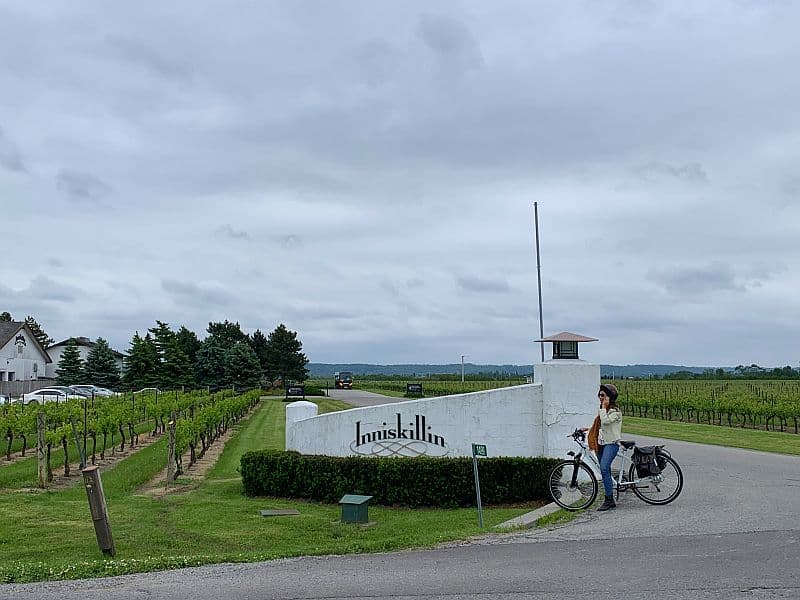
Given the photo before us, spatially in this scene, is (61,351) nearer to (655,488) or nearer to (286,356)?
(286,356)

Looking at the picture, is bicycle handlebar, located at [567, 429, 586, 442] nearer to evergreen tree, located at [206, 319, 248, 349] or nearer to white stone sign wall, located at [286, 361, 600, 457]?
white stone sign wall, located at [286, 361, 600, 457]

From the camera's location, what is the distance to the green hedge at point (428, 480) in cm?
1259

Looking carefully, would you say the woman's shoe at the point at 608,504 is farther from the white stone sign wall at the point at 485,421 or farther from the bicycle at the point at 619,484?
the white stone sign wall at the point at 485,421

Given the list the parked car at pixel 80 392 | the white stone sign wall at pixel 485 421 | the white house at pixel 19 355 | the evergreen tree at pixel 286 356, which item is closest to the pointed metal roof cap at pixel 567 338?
the white stone sign wall at pixel 485 421

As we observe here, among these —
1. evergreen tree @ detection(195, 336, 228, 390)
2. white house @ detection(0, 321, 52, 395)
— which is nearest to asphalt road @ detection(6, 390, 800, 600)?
white house @ detection(0, 321, 52, 395)

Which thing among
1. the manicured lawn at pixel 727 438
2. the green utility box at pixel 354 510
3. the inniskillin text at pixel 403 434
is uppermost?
the inniskillin text at pixel 403 434

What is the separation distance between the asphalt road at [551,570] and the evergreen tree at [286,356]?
6902cm

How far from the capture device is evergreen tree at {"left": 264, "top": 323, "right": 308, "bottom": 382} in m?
78.0

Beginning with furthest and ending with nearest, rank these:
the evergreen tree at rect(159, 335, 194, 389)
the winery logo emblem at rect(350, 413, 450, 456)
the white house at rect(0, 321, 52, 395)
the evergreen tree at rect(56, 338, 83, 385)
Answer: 1. the evergreen tree at rect(159, 335, 194, 389)
2. the evergreen tree at rect(56, 338, 83, 385)
3. the white house at rect(0, 321, 52, 395)
4. the winery logo emblem at rect(350, 413, 450, 456)

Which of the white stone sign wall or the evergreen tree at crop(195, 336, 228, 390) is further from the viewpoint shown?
the evergreen tree at crop(195, 336, 228, 390)

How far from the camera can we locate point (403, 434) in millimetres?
14062

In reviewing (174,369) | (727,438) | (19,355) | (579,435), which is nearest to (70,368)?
(19,355)

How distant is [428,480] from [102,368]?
63.3 metres

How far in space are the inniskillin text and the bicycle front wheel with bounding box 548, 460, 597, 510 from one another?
257 centimetres
